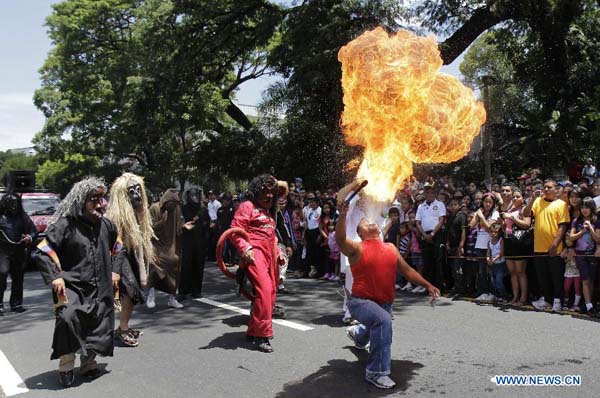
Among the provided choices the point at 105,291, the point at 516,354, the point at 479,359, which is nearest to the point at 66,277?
the point at 105,291

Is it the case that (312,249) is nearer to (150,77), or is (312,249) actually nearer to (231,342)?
(231,342)

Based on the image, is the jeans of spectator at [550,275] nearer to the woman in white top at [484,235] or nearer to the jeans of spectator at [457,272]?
the woman in white top at [484,235]

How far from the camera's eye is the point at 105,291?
537 centimetres

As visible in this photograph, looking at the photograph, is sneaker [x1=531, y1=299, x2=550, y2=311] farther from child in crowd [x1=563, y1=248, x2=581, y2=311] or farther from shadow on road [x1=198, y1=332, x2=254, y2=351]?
shadow on road [x1=198, y1=332, x2=254, y2=351]

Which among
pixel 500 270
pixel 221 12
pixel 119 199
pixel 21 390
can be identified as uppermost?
pixel 221 12

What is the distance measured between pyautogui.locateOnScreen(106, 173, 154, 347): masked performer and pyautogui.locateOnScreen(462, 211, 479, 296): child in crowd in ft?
17.9

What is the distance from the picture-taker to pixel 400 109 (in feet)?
20.3

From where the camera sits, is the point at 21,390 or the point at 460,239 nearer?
the point at 21,390

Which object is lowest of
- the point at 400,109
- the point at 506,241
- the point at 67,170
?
the point at 506,241

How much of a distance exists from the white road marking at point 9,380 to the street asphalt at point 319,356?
0.14 ft

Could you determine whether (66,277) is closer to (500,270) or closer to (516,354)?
(516,354)

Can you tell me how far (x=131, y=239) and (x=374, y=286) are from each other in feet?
9.92

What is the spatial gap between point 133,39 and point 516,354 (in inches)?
1023

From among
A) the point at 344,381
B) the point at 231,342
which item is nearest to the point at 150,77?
the point at 231,342
